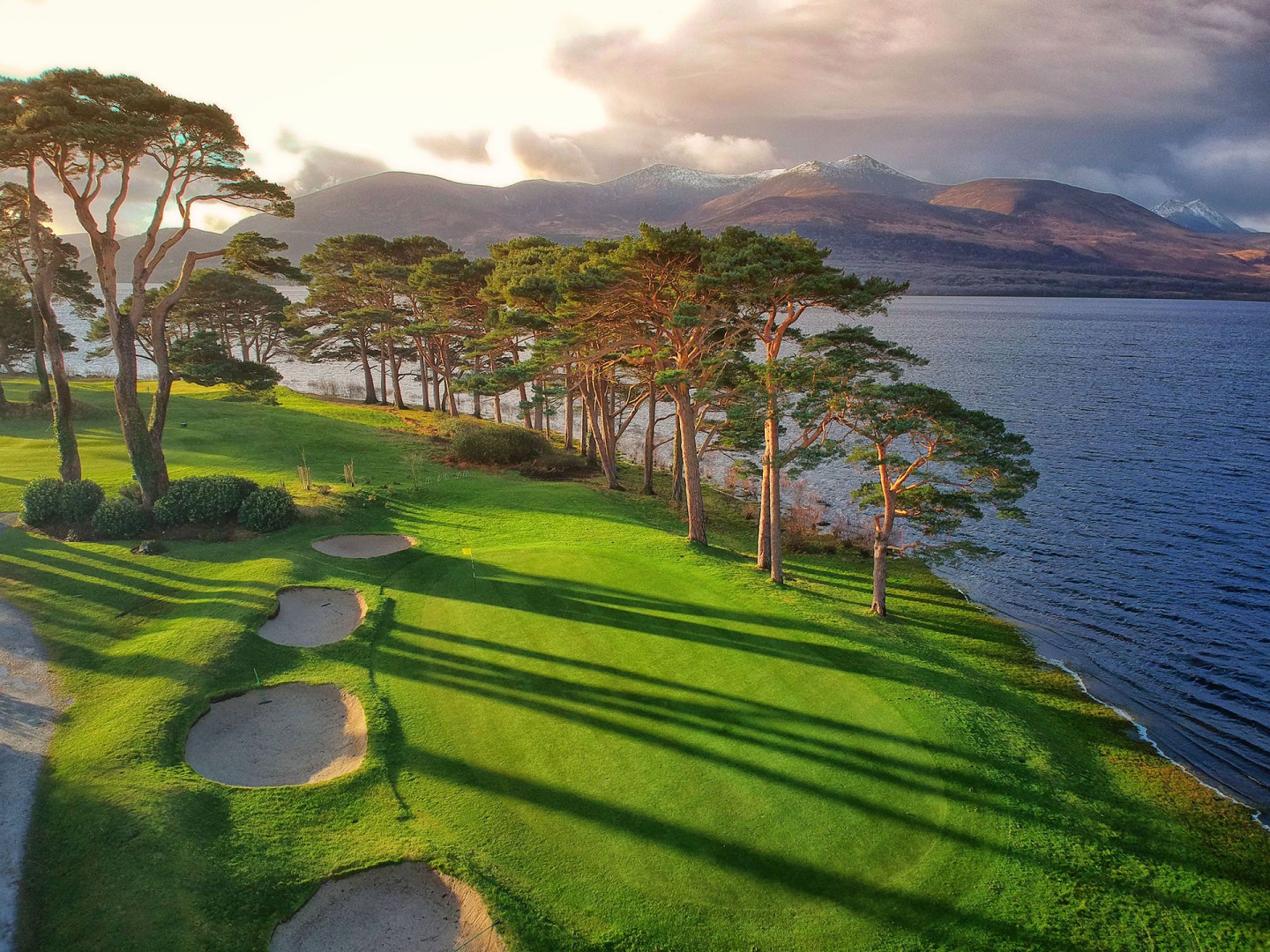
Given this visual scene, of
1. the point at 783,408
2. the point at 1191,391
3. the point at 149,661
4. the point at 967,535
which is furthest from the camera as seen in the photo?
the point at 1191,391

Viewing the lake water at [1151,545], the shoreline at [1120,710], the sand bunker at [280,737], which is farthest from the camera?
the lake water at [1151,545]

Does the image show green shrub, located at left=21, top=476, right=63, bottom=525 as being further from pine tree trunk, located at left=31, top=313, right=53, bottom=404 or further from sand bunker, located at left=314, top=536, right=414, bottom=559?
pine tree trunk, located at left=31, top=313, right=53, bottom=404

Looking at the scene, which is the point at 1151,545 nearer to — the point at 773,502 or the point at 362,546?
the point at 773,502

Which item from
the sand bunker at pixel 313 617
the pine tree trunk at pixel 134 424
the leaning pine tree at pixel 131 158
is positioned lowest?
the sand bunker at pixel 313 617

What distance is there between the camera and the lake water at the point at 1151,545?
19.0 m

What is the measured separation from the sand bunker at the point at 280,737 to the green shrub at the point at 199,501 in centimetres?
1096

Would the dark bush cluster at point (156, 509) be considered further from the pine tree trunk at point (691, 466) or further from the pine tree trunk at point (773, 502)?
the pine tree trunk at point (773, 502)

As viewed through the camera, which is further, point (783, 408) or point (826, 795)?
point (783, 408)

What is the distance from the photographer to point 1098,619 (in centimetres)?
2386

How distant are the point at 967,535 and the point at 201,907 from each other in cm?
3287

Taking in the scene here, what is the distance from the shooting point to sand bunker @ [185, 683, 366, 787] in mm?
11359

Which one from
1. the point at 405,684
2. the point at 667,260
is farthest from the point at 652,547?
the point at 405,684

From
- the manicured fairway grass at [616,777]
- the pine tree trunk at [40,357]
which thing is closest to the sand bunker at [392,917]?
the manicured fairway grass at [616,777]

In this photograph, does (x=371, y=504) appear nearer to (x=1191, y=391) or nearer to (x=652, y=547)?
(x=652, y=547)
